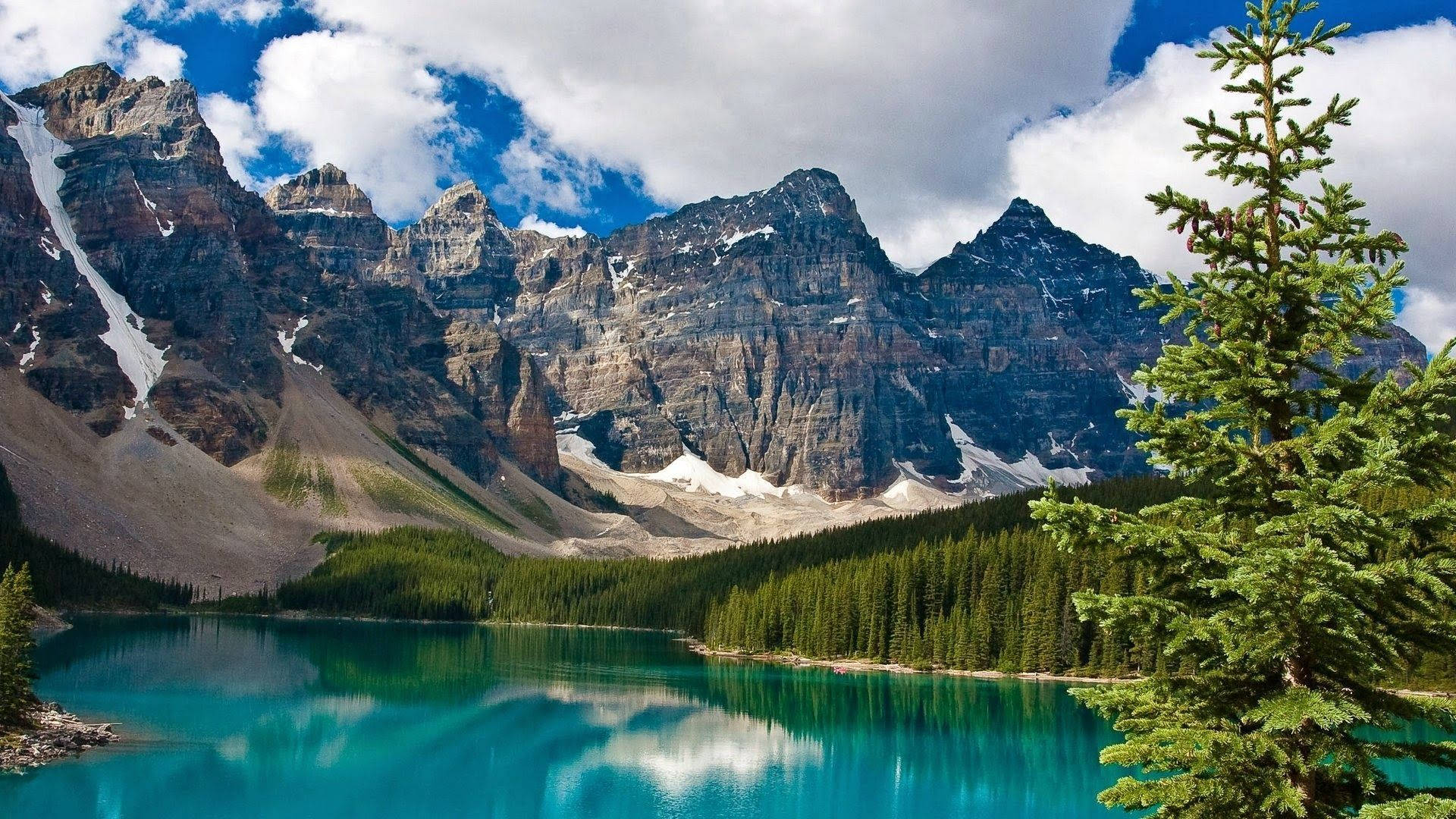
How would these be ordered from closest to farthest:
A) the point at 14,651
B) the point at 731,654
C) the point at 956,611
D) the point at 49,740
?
1. the point at 14,651
2. the point at 49,740
3. the point at 956,611
4. the point at 731,654

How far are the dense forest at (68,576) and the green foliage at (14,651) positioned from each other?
109087 mm

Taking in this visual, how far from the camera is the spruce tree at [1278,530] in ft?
38.2

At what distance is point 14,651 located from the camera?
50.0m

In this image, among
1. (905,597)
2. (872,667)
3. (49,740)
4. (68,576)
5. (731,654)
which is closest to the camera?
(49,740)

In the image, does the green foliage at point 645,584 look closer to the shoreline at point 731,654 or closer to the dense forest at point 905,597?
the dense forest at point 905,597

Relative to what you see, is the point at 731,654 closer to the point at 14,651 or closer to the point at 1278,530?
the point at 14,651

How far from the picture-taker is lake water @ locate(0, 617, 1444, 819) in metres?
49.3

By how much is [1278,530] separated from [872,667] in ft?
324

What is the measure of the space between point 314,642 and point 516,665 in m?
35.1

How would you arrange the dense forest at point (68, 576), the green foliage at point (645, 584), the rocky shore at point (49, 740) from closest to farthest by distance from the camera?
1. the rocky shore at point (49, 740)
2. the green foliage at point (645, 584)
3. the dense forest at point (68, 576)

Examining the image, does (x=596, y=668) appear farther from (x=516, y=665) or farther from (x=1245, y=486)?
(x=1245, y=486)

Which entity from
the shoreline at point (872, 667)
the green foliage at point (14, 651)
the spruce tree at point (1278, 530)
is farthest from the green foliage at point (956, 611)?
the spruce tree at point (1278, 530)

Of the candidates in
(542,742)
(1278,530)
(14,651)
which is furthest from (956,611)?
(1278,530)

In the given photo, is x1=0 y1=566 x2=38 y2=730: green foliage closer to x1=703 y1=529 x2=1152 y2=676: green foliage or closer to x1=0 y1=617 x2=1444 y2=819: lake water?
x1=0 y1=617 x2=1444 y2=819: lake water
